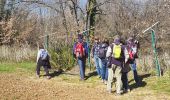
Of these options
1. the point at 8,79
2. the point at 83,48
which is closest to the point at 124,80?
the point at 83,48

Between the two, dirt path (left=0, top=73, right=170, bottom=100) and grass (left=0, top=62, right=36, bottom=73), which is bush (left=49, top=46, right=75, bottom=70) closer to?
grass (left=0, top=62, right=36, bottom=73)

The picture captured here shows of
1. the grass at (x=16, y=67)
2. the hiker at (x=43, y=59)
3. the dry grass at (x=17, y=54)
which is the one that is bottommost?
the grass at (x=16, y=67)

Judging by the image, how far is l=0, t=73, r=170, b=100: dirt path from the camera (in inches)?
561

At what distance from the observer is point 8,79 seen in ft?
60.6

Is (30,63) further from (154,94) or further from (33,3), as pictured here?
(154,94)

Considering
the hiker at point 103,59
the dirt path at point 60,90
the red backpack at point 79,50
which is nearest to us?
the dirt path at point 60,90

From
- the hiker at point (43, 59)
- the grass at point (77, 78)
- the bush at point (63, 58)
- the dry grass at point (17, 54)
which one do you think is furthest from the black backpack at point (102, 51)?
the dry grass at point (17, 54)

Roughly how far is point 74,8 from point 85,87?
11.5m

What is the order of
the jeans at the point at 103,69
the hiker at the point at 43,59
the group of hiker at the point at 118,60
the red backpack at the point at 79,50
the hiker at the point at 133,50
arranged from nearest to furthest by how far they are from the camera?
1. the group of hiker at the point at 118,60
2. the hiker at the point at 133,50
3. the jeans at the point at 103,69
4. the red backpack at the point at 79,50
5. the hiker at the point at 43,59

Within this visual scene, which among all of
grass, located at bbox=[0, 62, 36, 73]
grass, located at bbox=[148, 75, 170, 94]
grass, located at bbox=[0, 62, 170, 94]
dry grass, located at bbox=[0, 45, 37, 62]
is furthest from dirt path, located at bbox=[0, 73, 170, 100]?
dry grass, located at bbox=[0, 45, 37, 62]

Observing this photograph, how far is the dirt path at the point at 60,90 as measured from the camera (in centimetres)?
1425

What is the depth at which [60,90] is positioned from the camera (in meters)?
15.6

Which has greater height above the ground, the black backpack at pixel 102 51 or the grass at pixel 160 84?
the black backpack at pixel 102 51

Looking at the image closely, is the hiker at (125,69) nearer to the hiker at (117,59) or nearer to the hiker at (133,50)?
the hiker at (117,59)
